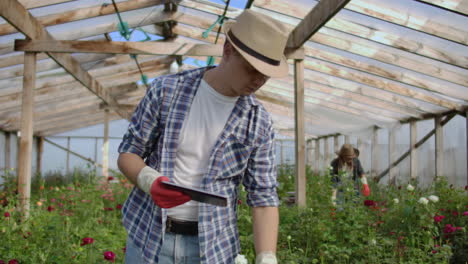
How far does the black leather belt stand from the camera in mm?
1490

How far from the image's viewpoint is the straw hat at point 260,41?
4.64ft

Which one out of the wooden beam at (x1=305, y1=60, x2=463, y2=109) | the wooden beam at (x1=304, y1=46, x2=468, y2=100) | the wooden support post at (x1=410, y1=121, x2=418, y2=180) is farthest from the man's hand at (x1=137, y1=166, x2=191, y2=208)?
the wooden support post at (x1=410, y1=121, x2=418, y2=180)

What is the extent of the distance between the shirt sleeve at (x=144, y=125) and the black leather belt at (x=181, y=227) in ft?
0.86

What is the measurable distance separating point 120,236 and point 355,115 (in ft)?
24.5

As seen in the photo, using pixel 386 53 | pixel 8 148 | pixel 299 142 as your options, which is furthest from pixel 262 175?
pixel 8 148

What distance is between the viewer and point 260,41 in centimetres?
144

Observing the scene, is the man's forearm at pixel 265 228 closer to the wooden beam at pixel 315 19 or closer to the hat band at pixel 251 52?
the hat band at pixel 251 52

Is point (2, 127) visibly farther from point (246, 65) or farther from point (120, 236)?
point (246, 65)

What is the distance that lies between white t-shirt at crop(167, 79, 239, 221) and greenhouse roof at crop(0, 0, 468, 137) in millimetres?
3232

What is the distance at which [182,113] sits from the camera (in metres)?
1.50

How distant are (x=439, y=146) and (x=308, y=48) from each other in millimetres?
3922

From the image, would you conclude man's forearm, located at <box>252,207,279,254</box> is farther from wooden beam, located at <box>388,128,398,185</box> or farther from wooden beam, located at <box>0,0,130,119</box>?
wooden beam, located at <box>388,128,398,185</box>

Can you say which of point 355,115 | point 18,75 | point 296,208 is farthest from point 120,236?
point 355,115

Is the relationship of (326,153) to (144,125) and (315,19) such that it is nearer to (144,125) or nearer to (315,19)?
(315,19)
